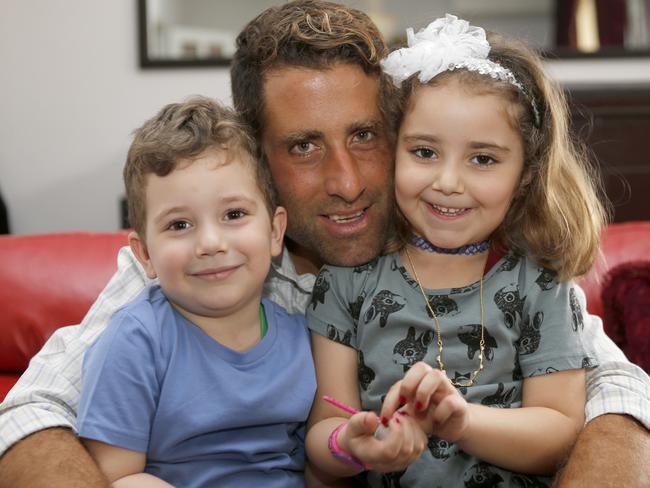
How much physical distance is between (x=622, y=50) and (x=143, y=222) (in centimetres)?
322

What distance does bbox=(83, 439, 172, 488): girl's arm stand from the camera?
1451 mm

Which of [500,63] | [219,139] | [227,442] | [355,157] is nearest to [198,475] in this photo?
[227,442]

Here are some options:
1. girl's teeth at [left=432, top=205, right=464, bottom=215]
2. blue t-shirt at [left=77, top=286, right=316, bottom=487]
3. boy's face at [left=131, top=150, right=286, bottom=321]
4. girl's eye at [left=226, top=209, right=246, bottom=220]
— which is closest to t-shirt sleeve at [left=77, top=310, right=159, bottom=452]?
blue t-shirt at [left=77, top=286, right=316, bottom=487]

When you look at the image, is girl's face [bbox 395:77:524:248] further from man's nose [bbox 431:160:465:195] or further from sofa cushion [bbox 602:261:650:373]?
sofa cushion [bbox 602:261:650:373]

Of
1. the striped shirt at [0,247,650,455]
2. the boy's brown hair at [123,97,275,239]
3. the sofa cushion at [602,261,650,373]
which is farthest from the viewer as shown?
the sofa cushion at [602,261,650,373]

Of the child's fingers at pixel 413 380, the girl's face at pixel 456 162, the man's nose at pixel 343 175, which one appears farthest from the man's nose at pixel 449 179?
the child's fingers at pixel 413 380

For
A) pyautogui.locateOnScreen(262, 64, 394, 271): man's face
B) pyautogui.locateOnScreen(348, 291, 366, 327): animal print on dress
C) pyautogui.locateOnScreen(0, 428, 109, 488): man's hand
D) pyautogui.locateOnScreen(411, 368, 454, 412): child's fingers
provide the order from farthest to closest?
pyautogui.locateOnScreen(262, 64, 394, 271): man's face
pyautogui.locateOnScreen(348, 291, 366, 327): animal print on dress
pyautogui.locateOnScreen(0, 428, 109, 488): man's hand
pyautogui.locateOnScreen(411, 368, 454, 412): child's fingers

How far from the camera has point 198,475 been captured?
154 centimetres

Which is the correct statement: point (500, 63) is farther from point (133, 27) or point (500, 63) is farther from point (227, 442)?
point (133, 27)

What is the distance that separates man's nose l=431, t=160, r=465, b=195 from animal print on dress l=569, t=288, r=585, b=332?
1.04 ft

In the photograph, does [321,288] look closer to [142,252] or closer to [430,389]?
[142,252]

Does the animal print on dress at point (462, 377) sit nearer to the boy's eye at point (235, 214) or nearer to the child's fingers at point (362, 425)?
the child's fingers at point (362, 425)

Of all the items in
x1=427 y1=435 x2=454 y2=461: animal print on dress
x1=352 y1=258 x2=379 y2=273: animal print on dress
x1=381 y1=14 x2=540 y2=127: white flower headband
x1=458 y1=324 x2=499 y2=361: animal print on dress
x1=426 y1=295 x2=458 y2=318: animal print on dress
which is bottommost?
x1=427 y1=435 x2=454 y2=461: animal print on dress

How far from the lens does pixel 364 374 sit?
Result: 1690 millimetres
